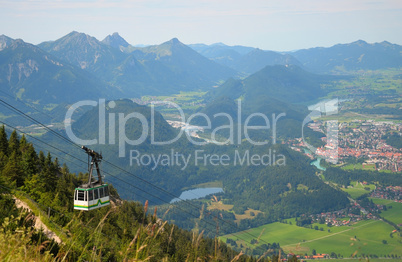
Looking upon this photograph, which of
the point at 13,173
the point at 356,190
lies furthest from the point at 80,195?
the point at 356,190

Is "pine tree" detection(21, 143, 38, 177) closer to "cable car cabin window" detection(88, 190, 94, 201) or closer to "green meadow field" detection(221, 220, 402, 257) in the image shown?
"cable car cabin window" detection(88, 190, 94, 201)

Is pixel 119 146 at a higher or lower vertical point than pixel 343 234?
higher

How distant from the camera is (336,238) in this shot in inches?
3957

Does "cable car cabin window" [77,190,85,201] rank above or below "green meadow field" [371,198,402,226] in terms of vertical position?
above

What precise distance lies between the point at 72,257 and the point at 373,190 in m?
153

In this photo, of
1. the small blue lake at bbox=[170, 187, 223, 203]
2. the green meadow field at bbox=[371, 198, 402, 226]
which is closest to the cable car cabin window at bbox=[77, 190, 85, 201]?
the green meadow field at bbox=[371, 198, 402, 226]

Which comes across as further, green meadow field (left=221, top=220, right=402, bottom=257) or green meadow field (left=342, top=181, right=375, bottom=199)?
green meadow field (left=342, top=181, right=375, bottom=199)

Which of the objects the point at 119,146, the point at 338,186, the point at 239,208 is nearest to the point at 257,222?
the point at 239,208

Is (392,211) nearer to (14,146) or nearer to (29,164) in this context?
(14,146)

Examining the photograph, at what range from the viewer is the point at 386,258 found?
8681cm

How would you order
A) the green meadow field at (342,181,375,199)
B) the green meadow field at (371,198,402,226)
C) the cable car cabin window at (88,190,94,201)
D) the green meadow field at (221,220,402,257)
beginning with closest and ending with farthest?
the cable car cabin window at (88,190,94,201) → the green meadow field at (221,220,402,257) → the green meadow field at (371,198,402,226) → the green meadow field at (342,181,375,199)

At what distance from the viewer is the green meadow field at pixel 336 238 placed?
9188cm

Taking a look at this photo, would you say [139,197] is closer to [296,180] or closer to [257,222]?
[257,222]

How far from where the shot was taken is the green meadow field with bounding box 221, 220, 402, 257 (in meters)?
91.9
